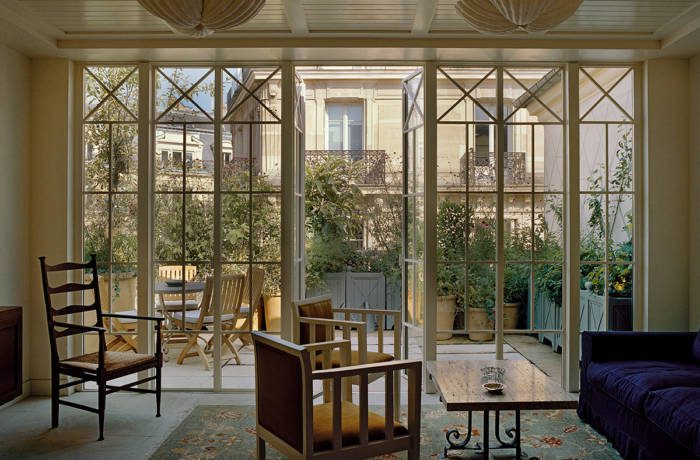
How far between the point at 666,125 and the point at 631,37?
0.80 meters

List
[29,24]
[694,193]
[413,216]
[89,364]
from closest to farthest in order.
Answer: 1. [89,364]
2. [29,24]
3. [694,193]
4. [413,216]

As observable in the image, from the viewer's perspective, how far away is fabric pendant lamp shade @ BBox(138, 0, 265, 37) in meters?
2.78

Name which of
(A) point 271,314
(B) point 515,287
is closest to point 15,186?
(A) point 271,314

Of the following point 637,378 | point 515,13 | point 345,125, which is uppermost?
point 345,125

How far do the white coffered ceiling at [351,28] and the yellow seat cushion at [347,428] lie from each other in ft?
8.52

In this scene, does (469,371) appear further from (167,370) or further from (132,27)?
(132,27)

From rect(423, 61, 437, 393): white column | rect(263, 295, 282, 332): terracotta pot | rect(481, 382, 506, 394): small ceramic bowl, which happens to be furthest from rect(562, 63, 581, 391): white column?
rect(263, 295, 282, 332): terracotta pot

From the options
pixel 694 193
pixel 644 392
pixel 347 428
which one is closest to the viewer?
pixel 347 428

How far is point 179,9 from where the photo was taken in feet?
9.18

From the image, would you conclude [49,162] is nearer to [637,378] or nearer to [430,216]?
[430,216]

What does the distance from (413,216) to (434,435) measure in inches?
74.6

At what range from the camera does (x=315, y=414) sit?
2746 millimetres

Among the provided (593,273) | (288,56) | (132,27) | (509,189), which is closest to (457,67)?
(509,189)

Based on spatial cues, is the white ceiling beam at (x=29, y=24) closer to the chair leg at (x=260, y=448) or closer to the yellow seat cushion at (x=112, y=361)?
the yellow seat cushion at (x=112, y=361)
